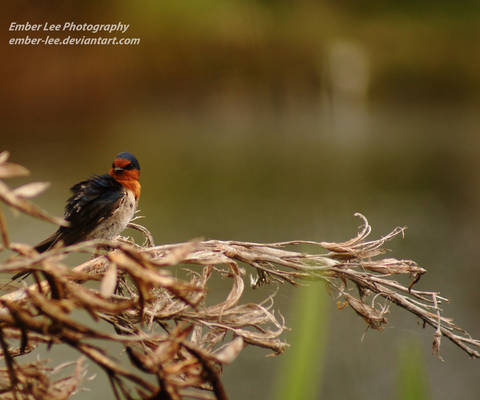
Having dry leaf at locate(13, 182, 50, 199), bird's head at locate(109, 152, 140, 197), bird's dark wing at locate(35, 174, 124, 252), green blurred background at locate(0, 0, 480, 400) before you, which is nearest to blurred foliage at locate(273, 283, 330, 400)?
dry leaf at locate(13, 182, 50, 199)

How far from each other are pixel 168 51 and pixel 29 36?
99.0 inches

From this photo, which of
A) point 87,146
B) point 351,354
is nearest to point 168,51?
point 87,146

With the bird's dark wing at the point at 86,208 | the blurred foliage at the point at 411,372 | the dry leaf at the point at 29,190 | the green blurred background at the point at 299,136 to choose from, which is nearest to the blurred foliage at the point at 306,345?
the blurred foliage at the point at 411,372

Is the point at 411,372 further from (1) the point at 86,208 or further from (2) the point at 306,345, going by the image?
(1) the point at 86,208

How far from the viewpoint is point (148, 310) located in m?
0.93

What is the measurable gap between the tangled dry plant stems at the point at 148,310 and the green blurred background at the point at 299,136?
2987mm

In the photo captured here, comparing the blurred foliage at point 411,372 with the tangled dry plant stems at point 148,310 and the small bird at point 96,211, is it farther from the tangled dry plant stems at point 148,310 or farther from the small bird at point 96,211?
the small bird at point 96,211

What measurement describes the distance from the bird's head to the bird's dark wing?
0.14 meters

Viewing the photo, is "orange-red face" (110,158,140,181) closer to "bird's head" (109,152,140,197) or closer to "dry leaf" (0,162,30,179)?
"bird's head" (109,152,140,197)

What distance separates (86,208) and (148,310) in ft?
3.08

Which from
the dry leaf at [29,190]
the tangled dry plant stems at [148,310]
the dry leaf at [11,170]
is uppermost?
the dry leaf at [11,170]

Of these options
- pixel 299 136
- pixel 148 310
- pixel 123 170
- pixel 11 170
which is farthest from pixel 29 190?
pixel 299 136

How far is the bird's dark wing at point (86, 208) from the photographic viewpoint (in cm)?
173

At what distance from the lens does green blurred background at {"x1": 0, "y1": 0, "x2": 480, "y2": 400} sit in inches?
198
